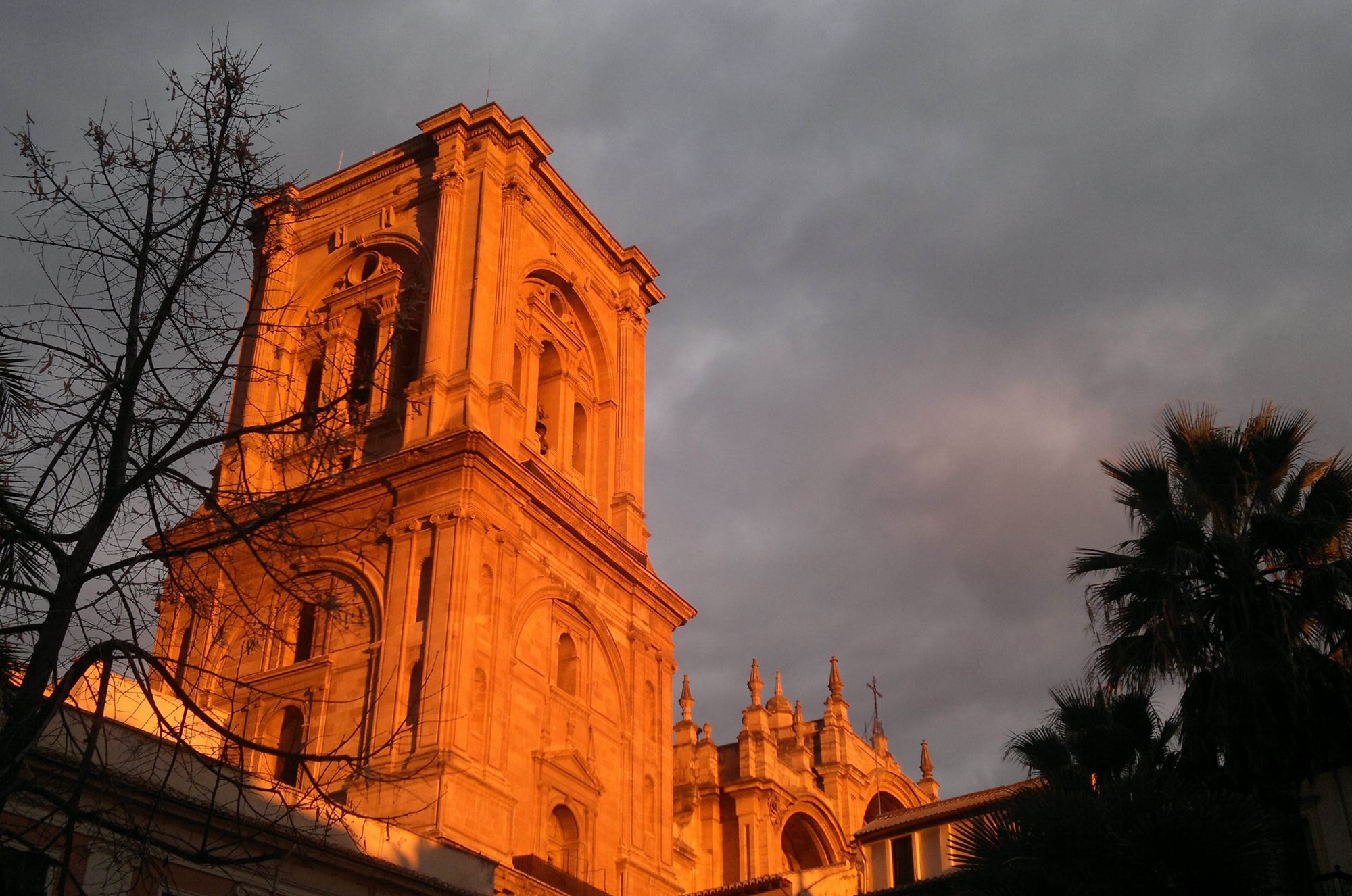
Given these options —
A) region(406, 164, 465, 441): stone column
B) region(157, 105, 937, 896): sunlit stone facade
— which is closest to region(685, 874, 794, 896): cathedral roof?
region(157, 105, 937, 896): sunlit stone facade

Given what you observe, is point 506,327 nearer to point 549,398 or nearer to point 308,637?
point 549,398

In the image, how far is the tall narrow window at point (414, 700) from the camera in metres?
27.9

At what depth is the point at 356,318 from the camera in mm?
37906

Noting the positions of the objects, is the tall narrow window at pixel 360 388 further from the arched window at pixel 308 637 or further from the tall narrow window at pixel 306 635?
the tall narrow window at pixel 306 635

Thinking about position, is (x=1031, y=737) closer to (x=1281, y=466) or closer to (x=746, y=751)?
(x=1281, y=466)

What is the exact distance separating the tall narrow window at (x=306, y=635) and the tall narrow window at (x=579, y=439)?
8.40 meters

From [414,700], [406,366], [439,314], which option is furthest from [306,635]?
[439,314]

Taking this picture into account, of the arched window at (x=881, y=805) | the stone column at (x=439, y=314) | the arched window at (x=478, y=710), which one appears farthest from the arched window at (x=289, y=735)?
the arched window at (x=881, y=805)

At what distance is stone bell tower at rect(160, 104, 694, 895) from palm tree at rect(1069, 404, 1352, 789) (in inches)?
531

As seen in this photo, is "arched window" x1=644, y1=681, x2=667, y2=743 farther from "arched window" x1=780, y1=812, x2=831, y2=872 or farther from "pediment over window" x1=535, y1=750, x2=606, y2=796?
"arched window" x1=780, y1=812, x2=831, y2=872

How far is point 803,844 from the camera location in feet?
173

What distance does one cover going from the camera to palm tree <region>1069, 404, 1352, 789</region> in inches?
658

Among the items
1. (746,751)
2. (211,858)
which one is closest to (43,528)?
(211,858)

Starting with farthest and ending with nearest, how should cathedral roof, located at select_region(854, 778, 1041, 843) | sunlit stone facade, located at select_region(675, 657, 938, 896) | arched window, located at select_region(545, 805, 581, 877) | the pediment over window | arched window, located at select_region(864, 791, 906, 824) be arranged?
arched window, located at select_region(864, 791, 906, 824)
sunlit stone facade, located at select_region(675, 657, 938, 896)
the pediment over window
arched window, located at select_region(545, 805, 581, 877)
cathedral roof, located at select_region(854, 778, 1041, 843)
